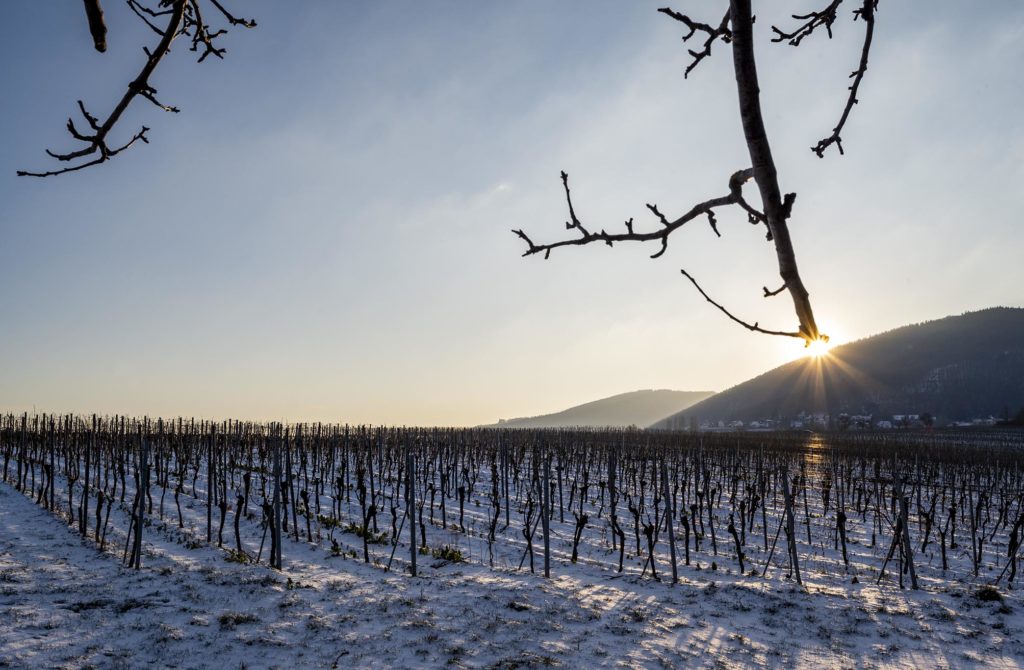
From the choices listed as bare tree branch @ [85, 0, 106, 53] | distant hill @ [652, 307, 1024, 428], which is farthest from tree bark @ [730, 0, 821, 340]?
distant hill @ [652, 307, 1024, 428]

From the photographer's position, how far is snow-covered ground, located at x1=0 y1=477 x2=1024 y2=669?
18.5 ft

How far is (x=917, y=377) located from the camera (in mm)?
95250

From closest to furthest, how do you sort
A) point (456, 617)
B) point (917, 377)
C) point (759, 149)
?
point (759, 149), point (456, 617), point (917, 377)

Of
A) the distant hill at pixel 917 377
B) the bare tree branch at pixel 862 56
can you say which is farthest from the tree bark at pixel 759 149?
the distant hill at pixel 917 377

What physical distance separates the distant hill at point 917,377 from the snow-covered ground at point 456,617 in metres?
78.8

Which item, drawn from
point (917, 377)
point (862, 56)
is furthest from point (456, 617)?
point (917, 377)

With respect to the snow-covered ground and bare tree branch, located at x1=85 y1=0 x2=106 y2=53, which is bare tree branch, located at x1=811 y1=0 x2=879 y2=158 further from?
the snow-covered ground

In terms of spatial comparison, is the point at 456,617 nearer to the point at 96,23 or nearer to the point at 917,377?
the point at 96,23

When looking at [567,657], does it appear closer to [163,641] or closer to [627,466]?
[163,641]

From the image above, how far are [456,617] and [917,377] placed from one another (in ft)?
358

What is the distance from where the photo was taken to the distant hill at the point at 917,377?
86375 mm

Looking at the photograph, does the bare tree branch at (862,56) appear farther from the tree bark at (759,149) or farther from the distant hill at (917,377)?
the distant hill at (917,377)

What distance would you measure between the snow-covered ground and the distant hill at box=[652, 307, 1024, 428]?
78.8 m

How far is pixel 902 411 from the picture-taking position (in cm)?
8894
